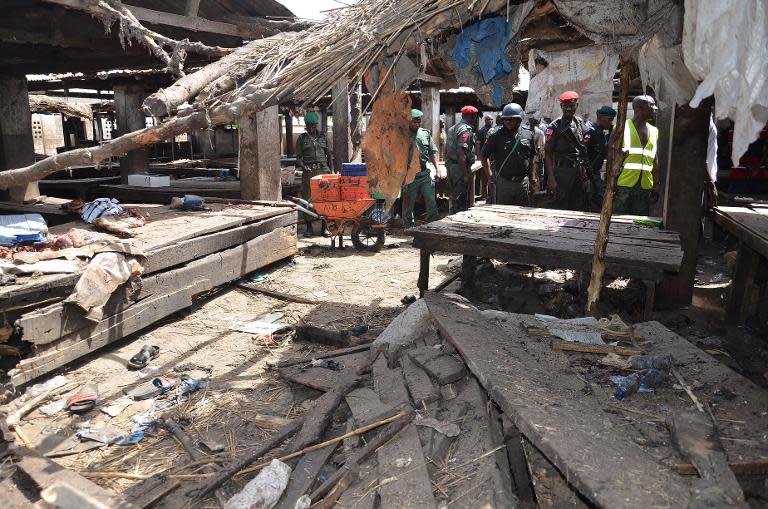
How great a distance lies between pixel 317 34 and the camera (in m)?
4.84

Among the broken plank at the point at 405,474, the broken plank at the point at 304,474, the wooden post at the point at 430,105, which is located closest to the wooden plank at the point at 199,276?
the broken plank at the point at 304,474

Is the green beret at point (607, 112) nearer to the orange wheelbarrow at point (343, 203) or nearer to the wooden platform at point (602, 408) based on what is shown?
the orange wheelbarrow at point (343, 203)

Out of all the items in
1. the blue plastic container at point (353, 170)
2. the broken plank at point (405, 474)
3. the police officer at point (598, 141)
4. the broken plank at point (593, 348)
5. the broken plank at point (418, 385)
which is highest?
→ the police officer at point (598, 141)

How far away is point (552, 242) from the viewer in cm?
538

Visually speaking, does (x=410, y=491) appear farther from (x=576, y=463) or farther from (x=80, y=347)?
(x=80, y=347)

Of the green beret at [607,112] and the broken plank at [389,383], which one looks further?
the green beret at [607,112]

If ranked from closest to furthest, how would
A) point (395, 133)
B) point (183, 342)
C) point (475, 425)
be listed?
1. point (475, 425)
2. point (395, 133)
3. point (183, 342)

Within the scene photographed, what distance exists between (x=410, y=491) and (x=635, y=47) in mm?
3031

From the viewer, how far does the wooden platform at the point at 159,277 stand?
175 inches

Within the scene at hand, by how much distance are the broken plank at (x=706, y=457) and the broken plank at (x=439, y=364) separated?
133 centimetres

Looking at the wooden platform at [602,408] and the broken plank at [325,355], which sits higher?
the wooden platform at [602,408]

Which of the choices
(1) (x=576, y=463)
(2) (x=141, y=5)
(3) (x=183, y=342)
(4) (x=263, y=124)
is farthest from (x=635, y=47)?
(2) (x=141, y=5)

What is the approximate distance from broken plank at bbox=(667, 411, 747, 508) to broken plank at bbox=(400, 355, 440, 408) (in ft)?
4.62

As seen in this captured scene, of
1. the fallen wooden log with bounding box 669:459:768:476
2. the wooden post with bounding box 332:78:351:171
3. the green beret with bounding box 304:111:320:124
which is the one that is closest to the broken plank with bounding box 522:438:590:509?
the fallen wooden log with bounding box 669:459:768:476
